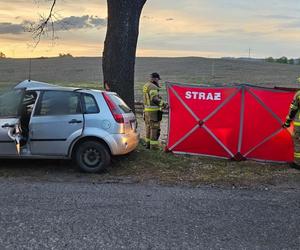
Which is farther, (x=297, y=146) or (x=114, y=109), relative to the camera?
(x=297, y=146)

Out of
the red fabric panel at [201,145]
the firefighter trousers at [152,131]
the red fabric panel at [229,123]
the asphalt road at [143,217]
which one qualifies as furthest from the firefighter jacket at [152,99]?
the asphalt road at [143,217]

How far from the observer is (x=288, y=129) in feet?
30.6

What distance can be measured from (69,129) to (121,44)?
3.03 metres

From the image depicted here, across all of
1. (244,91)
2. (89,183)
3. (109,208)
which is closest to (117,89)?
(244,91)

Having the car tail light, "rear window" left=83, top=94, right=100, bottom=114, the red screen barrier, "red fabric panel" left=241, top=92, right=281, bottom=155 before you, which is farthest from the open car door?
"red fabric panel" left=241, top=92, right=281, bottom=155

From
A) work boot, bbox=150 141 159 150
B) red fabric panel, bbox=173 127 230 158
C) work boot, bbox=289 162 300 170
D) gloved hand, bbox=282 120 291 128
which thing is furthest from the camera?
work boot, bbox=150 141 159 150

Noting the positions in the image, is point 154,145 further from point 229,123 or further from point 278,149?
point 278,149

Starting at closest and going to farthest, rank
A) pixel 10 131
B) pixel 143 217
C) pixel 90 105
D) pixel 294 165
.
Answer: pixel 143 217
pixel 10 131
pixel 90 105
pixel 294 165

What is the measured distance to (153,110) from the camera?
10.8m

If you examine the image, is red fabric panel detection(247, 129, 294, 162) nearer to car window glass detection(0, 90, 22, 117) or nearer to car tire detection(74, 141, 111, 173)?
car tire detection(74, 141, 111, 173)

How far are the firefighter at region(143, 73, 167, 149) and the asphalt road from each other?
307cm

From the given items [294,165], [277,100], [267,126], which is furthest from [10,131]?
[294,165]

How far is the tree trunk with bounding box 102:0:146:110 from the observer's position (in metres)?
10.5

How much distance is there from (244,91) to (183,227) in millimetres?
4525
